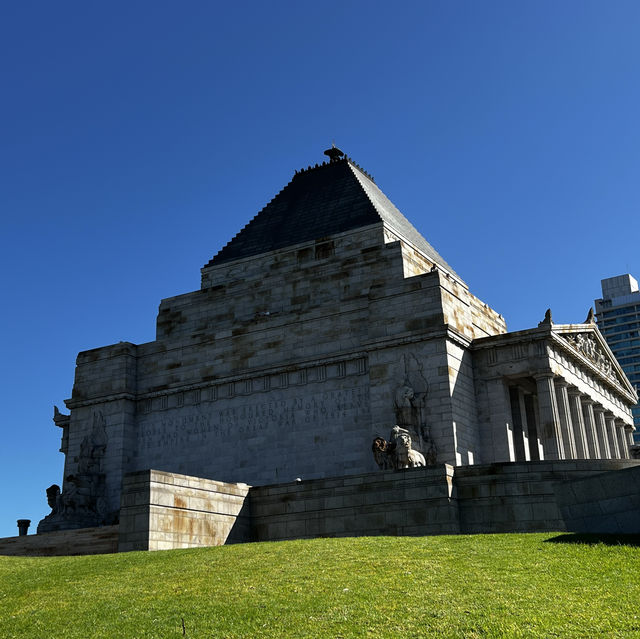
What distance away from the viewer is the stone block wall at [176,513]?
84.2ft

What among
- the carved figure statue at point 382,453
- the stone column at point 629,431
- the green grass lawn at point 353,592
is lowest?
the green grass lawn at point 353,592

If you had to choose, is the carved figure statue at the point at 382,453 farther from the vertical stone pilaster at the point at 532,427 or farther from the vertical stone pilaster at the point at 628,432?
the vertical stone pilaster at the point at 628,432

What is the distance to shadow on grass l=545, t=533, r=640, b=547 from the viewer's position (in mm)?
17516

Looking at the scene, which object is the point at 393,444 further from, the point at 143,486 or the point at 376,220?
the point at 376,220

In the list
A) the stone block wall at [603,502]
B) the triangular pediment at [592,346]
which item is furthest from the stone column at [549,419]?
the stone block wall at [603,502]

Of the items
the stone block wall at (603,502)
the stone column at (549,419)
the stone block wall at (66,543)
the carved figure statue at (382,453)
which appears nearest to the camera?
the stone block wall at (603,502)

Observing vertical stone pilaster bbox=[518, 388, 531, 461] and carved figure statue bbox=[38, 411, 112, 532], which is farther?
carved figure statue bbox=[38, 411, 112, 532]

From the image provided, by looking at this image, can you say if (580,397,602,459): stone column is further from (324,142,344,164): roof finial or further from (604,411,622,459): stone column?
(324,142,344,164): roof finial

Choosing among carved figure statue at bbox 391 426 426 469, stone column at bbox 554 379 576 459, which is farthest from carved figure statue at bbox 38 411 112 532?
stone column at bbox 554 379 576 459

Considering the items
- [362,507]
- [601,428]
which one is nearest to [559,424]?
Result: [601,428]

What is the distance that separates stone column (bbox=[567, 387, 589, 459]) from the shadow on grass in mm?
20604

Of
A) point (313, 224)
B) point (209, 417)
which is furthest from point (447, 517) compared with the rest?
point (313, 224)

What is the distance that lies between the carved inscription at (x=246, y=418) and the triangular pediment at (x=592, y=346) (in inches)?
376

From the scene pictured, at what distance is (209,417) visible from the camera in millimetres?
41156
